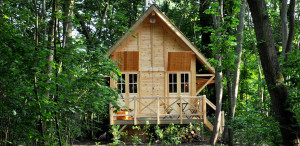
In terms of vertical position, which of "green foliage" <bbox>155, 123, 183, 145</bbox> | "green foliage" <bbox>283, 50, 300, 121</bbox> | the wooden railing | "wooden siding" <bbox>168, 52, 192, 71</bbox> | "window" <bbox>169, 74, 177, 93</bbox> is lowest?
"green foliage" <bbox>155, 123, 183, 145</bbox>

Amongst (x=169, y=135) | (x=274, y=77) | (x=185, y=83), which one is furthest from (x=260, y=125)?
(x=185, y=83)

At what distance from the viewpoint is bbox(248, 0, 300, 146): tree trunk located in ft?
18.4

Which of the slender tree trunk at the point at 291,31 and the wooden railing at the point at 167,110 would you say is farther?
the wooden railing at the point at 167,110

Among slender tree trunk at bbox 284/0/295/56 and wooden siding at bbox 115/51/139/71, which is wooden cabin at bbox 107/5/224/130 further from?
slender tree trunk at bbox 284/0/295/56

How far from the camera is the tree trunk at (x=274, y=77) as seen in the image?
560 centimetres

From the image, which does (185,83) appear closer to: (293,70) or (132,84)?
(132,84)

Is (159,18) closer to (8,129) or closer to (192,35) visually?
(192,35)

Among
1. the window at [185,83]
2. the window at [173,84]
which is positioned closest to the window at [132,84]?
the window at [173,84]

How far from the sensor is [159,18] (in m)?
14.8

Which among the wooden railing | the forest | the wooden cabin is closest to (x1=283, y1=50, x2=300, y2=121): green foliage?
the forest

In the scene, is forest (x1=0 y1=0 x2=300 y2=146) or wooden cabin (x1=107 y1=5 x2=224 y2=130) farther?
wooden cabin (x1=107 y1=5 x2=224 y2=130)

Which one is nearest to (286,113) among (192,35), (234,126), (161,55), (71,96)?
(234,126)

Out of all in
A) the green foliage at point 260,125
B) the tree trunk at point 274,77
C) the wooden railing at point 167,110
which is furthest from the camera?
the wooden railing at point 167,110

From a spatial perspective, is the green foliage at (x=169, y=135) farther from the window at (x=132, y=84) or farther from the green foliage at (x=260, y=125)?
the window at (x=132, y=84)
